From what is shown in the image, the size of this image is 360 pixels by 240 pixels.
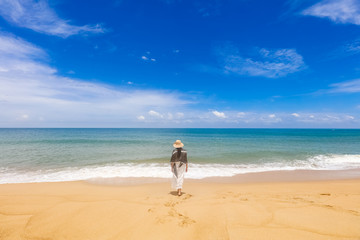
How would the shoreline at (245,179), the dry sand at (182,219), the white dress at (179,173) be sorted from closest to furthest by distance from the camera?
the dry sand at (182,219) < the white dress at (179,173) < the shoreline at (245,179)

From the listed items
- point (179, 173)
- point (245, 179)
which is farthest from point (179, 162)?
point (245, 179)

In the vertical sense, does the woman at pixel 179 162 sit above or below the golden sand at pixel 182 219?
above

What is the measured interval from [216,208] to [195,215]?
85 cm

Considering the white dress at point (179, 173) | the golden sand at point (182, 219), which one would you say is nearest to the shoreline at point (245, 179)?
the white dress at point (179, 173)

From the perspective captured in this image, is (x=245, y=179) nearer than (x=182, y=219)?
No

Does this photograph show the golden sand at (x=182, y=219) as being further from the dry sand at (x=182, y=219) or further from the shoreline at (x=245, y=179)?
the shoreline at (x=245, y=179)

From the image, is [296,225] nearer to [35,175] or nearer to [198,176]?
[198,176]

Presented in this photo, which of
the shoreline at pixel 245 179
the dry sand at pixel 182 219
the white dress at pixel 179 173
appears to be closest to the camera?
the dry sand at pixel 182 219

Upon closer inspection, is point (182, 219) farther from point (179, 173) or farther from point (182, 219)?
point (179, 173)

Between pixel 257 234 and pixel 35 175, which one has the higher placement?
pixel 257 234

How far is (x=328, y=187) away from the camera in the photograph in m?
8.20

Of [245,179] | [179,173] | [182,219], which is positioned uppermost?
[179,173]

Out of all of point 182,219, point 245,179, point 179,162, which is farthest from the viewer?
point 245,179

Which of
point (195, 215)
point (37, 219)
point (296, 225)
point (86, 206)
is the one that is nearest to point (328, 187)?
point (296, 225)
